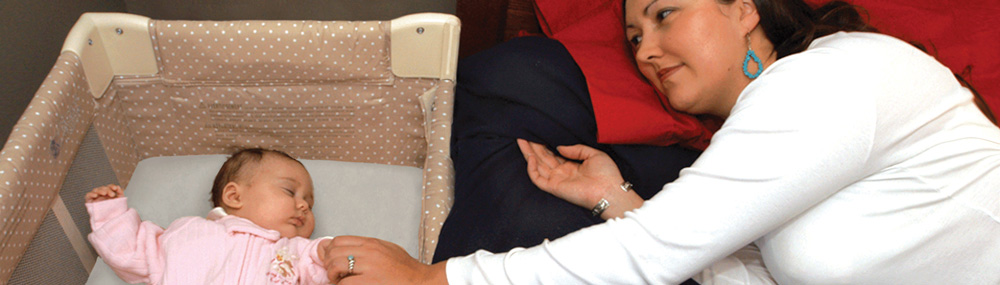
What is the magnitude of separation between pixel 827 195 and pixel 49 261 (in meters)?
1.22

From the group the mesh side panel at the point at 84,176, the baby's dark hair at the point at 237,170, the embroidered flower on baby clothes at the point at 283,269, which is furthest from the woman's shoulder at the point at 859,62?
the mesh side panel at the point at 84,176

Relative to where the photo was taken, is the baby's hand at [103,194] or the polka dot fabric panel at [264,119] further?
the polka dot fabric panel at [264,119]

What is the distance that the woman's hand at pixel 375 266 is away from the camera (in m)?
0.81

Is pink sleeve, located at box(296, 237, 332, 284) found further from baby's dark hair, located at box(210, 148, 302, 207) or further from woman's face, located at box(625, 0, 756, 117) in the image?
woman's face, located at box(625, 0, 756, 117)

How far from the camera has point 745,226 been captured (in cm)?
71

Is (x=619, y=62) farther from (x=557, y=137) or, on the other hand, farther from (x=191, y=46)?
(x=191, y=46)

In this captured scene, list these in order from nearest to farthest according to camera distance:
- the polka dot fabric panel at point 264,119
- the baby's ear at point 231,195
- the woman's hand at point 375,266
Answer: the woman's hand at point 375,266
the baby's ear at point 231,195
the polka dot fabric panel at point 264,119

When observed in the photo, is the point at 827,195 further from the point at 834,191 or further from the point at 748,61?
the point at 748,61

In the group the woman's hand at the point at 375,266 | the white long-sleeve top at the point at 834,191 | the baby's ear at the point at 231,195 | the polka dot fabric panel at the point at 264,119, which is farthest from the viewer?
the polka dot fabric panel at the point at 264,119

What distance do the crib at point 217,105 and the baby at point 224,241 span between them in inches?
3.5

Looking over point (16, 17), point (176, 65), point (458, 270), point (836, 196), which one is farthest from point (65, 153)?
point (836, 196)

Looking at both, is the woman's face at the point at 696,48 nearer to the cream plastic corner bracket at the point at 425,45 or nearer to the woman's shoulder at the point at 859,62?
the woman's shoulder at the point at 859,62

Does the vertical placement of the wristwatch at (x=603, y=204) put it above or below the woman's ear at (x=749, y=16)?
below

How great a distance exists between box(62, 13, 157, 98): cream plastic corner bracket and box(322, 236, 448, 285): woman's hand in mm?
633
